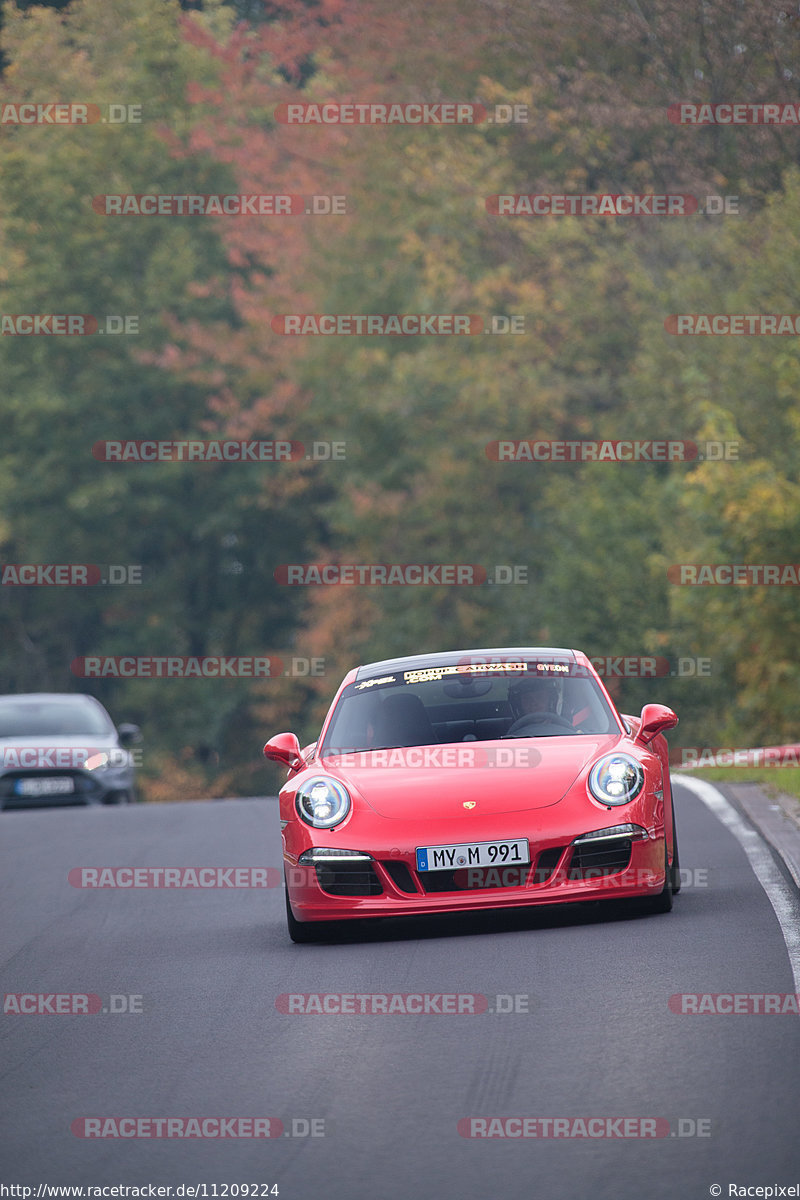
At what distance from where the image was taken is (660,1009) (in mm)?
7422

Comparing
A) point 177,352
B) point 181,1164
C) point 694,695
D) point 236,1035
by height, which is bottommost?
point 694,695

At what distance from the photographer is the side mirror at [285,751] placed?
33.7 ft

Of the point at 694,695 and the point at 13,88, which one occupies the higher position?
the point at 13,88

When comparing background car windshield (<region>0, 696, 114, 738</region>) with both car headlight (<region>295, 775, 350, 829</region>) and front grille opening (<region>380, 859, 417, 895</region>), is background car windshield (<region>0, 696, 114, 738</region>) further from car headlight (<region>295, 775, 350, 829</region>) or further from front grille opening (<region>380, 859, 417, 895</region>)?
front grille opening (<region>380, 859, 417, 895</region>)

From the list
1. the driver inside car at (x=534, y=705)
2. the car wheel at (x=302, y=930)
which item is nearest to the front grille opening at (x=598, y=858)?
the driver inside car at (x=534, y=705)

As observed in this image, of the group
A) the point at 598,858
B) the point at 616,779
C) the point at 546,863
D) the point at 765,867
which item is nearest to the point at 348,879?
the point at 546,863

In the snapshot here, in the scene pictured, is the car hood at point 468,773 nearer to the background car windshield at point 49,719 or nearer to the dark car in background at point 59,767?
the dark car in background at point 59,767

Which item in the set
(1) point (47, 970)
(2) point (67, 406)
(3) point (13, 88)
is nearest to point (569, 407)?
(2) point (67, 406)

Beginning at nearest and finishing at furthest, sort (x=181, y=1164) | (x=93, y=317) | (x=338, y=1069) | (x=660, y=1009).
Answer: (x=181, y=1164) → (x=338, y=1069) → (x=660, y=1009) → (x=93, y=317)

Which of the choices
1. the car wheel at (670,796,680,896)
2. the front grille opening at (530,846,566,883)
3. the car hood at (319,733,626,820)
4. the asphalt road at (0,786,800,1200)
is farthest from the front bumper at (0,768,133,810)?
the front grille opening at (530,846,566,883)

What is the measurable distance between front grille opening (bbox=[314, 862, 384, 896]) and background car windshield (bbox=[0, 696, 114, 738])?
15.1 m

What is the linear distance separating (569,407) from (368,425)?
514 centimetres

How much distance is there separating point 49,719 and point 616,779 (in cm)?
1608

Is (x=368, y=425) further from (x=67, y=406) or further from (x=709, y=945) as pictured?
(x=709, y=945)
